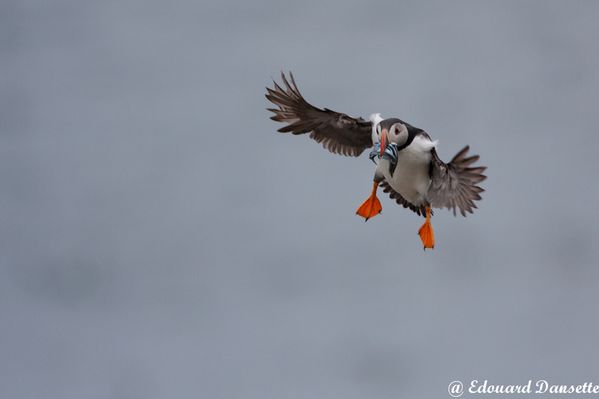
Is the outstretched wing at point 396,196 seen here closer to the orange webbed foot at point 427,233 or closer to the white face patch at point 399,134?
the orange webbed foot at point 427,233

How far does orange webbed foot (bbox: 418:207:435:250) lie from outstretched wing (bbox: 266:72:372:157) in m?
2.18

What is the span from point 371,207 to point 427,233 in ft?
4.13

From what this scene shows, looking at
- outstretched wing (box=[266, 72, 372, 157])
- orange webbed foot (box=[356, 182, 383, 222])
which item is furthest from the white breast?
outstretched wing (box=[266, 72, 372, 157])

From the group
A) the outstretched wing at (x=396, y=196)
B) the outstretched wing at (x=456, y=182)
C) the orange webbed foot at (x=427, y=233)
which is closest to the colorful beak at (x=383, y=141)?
the outstretched wing at (x=456, y=182)

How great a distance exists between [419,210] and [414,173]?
1.81 metres

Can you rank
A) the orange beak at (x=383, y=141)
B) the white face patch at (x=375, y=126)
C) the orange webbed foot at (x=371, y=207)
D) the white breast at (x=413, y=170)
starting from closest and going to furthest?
the orange beak at (x=383, y=141), the white breast at (x=413, y=170), the white face patch at (x=375, y=126), the orange webbed foot at (x=371, y=207)

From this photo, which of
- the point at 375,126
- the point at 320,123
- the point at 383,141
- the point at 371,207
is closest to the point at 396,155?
the point at 383,141

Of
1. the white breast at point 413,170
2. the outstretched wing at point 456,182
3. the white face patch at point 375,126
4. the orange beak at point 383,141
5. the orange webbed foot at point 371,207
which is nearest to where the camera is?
the outstretched wing at point 456,182

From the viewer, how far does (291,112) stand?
21.2 m

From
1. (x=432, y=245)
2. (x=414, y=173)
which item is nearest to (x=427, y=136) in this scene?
(x=414, y=173)

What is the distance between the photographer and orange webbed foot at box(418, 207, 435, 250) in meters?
19.5

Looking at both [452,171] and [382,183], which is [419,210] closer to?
[382,183]

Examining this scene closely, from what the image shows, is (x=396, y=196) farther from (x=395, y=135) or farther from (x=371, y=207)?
(x=395, y=135)

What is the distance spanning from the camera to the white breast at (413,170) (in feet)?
61.3
